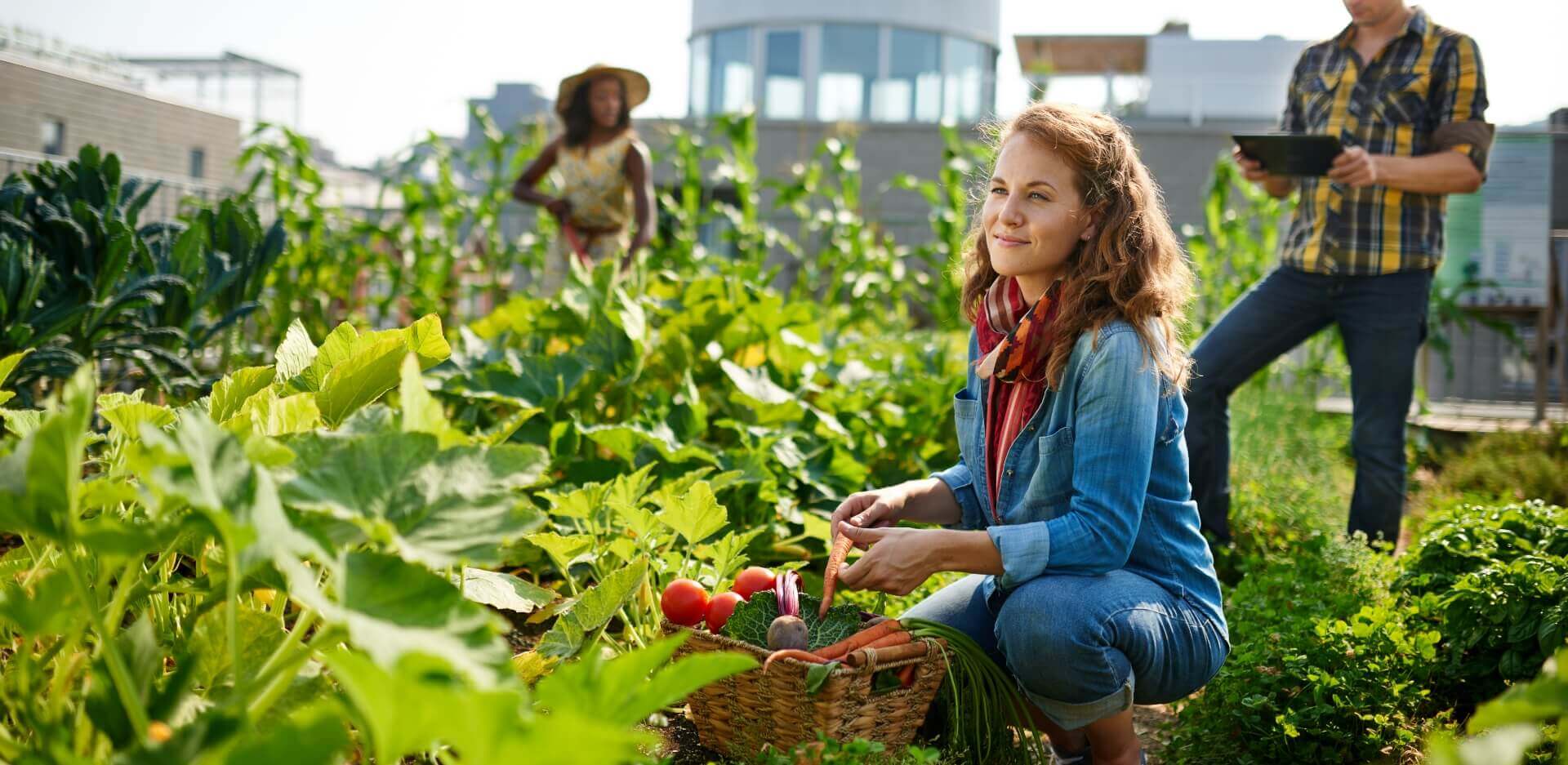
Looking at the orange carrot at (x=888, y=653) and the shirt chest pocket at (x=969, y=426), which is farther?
the shirt chest pocket at (x=969, y=426)

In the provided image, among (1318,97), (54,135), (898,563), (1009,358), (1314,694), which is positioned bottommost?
(1314,694)

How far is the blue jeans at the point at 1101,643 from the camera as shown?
5.86 feet

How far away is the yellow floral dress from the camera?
5.23 meters

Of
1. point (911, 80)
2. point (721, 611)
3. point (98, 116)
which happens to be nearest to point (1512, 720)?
point (721, 611)

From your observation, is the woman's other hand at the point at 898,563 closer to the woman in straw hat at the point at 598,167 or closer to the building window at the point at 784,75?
the woman in straw hat at the point at 598,167

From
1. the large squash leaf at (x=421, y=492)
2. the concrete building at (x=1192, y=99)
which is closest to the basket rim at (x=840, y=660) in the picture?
the large squash leaf at (x=421, y=492)

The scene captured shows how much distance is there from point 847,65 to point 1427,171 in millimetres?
14857

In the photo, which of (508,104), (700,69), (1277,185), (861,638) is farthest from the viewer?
(508,104)

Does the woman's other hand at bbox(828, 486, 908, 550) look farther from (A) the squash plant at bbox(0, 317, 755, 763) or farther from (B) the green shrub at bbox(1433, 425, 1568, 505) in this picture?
(B) the green shrub at bbox(1433, 425, 1568, 505)

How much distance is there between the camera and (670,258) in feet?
20.3

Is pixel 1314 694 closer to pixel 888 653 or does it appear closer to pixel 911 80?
pixel 888 653

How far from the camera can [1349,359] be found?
3.26 m

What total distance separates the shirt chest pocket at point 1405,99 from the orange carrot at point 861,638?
7.31ft

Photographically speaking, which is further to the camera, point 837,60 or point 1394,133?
point 837,60
